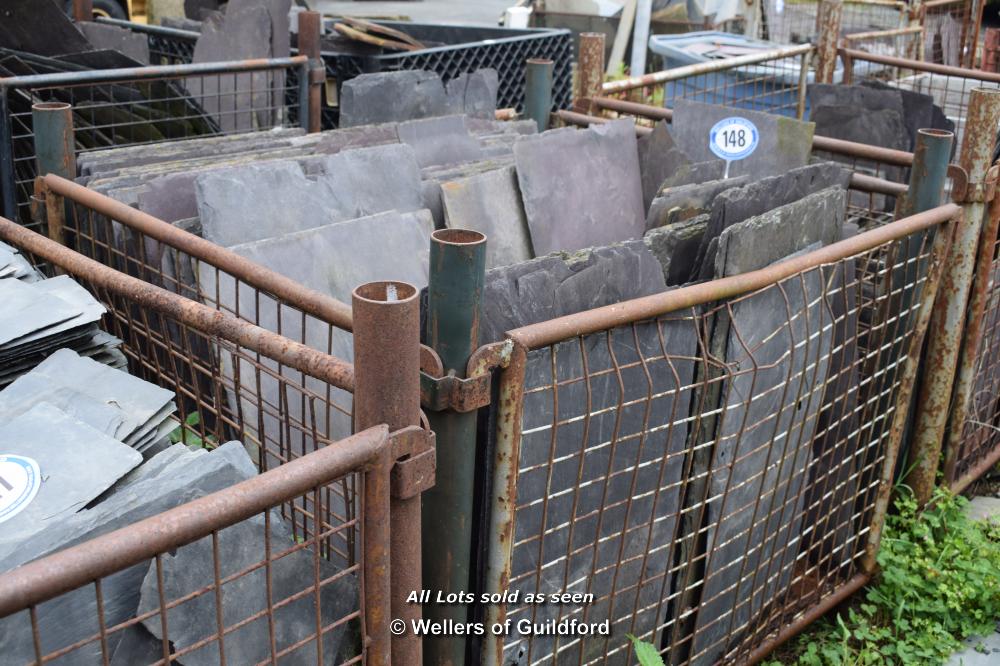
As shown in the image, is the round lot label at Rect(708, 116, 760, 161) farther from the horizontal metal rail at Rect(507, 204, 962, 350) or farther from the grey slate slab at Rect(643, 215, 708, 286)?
the horizontal metal rail at Rect(507, 204, 962, 350)

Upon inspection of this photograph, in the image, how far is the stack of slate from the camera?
2.36 m

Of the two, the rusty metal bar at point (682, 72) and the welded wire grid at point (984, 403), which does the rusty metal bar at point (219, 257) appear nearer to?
the rusty metal bar at point (682, 72)

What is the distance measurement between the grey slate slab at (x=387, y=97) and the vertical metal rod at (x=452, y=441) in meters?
2.79

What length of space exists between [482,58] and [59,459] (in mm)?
4263

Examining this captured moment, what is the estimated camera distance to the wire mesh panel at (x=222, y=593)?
4.69 ft

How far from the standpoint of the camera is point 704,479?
2734mm

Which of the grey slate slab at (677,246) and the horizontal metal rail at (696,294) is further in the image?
the grey slate slab at (677,246)

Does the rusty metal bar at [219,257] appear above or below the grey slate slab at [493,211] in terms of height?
above

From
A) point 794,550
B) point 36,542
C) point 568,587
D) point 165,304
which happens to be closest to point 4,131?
Result: point 165,304

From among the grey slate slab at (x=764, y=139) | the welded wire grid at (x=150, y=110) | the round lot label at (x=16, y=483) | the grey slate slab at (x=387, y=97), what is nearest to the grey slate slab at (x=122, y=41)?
the welded wire grid at (x=150, y=110)

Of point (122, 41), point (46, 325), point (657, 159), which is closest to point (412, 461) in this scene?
A: point (46, 325)

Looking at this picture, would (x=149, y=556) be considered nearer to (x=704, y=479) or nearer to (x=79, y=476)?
(x=79, y=476)

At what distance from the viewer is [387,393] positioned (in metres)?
1.65

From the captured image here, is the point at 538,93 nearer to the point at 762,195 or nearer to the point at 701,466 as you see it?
the point at 762,195
